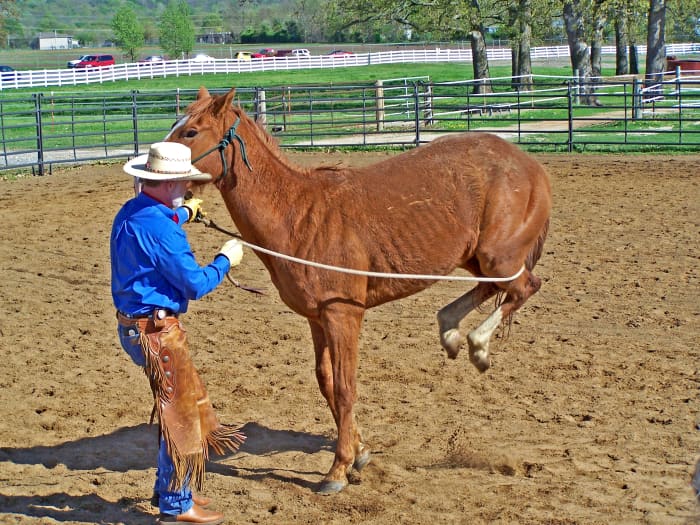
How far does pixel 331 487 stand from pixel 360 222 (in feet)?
4.57

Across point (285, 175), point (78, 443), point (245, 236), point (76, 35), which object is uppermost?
point (76, 35)

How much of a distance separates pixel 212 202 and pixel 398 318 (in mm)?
6161

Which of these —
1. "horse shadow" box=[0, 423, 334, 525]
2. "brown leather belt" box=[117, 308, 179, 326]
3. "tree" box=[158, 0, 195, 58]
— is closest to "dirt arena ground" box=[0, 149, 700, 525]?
"horse shadow" box=[0, 423, 334, 525]

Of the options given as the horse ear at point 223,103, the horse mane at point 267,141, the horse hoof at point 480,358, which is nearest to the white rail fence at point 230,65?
the horse mane at point 267,141

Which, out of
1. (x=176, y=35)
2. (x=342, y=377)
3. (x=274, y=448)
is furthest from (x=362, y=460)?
(x=176, y=35)

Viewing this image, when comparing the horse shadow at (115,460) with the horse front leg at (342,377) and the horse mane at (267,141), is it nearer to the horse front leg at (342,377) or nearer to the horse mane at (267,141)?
the horse front leg at (342,377)

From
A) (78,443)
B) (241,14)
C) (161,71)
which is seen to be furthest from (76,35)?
A: (78,443)

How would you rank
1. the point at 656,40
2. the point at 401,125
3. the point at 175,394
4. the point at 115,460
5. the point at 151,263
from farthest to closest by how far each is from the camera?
the point at 656,40, the point at 401,125, the point at 115,460, the point at 175,394, the point at 151,263

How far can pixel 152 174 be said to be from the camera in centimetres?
387

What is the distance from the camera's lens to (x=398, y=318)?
7.32 m

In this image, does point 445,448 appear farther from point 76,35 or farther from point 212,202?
point 76,35

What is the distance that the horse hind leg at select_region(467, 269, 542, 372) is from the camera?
5094 mm

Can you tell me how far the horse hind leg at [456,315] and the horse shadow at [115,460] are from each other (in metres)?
0.91

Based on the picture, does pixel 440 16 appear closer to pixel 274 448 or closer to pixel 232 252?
pixel 274 448
